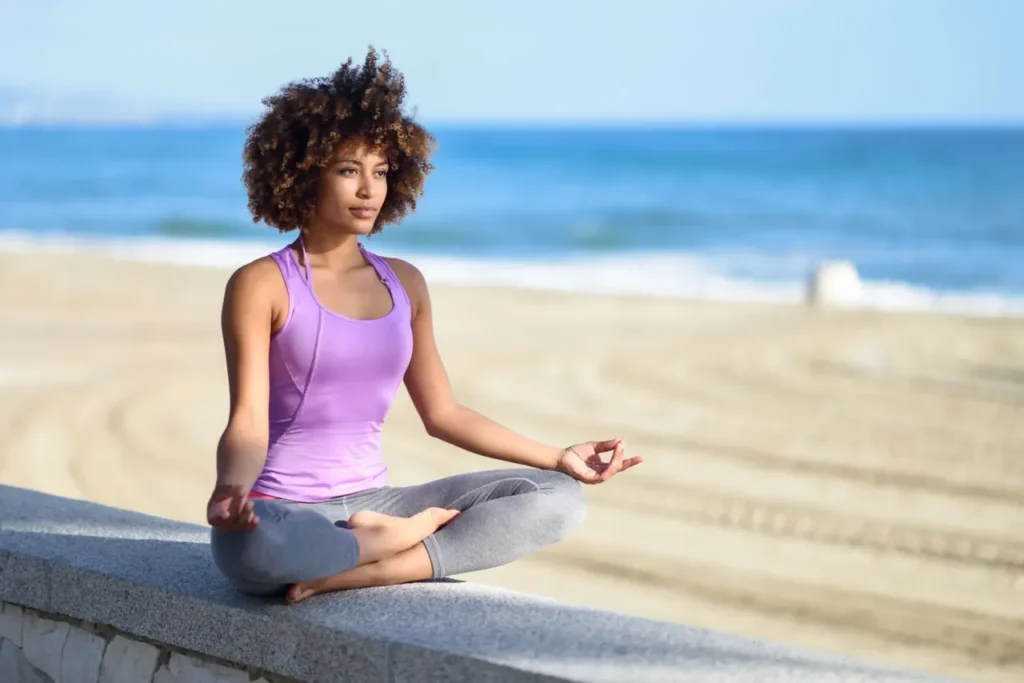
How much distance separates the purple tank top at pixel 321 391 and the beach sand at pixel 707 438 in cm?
177

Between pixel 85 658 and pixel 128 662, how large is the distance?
121 millimetres

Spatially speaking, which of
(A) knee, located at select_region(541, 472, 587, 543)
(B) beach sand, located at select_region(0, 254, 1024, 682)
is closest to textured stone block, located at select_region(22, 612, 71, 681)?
(A) knee, located at select_region(541, 472, 587, 543)

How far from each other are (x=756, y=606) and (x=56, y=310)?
27.8 feet

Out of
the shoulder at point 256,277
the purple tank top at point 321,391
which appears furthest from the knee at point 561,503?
the shoulder at point 256,277

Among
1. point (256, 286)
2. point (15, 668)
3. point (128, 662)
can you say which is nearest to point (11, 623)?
point (15, 668)

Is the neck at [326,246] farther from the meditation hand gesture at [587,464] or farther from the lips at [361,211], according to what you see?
the meditation hand gesture at [587,464]

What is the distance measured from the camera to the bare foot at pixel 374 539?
2594mm

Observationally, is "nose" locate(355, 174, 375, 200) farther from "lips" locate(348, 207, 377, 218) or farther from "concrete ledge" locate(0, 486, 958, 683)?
"concrete ledge" locate(0, 486, 958, 683)

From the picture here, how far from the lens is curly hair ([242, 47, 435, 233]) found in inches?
109

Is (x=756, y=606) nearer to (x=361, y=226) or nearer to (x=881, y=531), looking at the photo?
(x=881, y=531)

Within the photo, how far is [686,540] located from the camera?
531 centimetres

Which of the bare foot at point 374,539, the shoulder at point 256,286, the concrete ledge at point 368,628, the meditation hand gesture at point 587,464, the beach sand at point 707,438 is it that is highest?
the shoulder at point 256,286

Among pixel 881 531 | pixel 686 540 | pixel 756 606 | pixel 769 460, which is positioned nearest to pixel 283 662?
pixel 756 606

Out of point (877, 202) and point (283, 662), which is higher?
point (877, 202)
